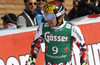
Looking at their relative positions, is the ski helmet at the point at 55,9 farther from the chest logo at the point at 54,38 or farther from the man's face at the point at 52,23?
the chest logo at the point at 54,38

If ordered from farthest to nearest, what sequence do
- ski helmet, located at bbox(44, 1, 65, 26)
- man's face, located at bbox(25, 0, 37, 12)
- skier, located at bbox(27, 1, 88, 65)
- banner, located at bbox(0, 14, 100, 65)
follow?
man's face, located at bbox(25, 0, 37, 12)
banner, located at bbox(0, 14, 100, 65)
skier, located at bbox(27, 1, 88, 65)
ski helmet, located at bbox(44, 1, 65, 26)

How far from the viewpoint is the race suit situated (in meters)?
4.02

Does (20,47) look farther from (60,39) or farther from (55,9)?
(55,9)

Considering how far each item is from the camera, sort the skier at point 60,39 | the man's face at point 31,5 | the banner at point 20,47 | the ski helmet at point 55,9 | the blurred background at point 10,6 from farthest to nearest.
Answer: the blurred background at point 10,6 → the man's face at point 31,5 → the banner at point 20,47 → the skier at point 60,39 → the ski helmet at point 55,9

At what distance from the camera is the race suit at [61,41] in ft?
13.2

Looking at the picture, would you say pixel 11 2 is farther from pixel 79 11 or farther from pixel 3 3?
pixel 79 11

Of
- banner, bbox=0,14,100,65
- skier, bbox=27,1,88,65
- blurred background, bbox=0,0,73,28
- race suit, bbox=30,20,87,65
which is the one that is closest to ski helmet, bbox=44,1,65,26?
skier, bbox=27,1,88,65

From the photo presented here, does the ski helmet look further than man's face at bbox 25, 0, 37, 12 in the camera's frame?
No

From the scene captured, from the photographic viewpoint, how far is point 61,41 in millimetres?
4047

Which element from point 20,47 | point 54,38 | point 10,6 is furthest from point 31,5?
point 10,6

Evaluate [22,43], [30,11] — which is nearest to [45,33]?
[22,43]

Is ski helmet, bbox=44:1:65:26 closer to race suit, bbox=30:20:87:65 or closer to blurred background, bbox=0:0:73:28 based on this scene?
race suit, bbox=30:20:87:65

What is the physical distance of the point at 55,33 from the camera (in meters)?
4.05

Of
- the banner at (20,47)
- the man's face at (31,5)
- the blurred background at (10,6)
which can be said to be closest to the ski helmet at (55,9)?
the banner at (20,47)
